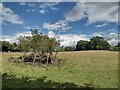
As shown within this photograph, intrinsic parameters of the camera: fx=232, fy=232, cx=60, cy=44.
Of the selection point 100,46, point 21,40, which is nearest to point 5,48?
point 100,46

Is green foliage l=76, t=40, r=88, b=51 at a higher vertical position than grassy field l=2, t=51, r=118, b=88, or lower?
higher

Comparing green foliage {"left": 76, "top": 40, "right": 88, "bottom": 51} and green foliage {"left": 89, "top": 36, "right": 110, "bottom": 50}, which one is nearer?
green foliage {"left": 89, "top": 36, "right": 110, "bottom": 50}

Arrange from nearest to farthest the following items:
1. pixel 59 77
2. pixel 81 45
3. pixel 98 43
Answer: pixel 59 77, pixel 98 43, pixel 81 45

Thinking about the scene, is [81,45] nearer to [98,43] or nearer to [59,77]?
[98,43]

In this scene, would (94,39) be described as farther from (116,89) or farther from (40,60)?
(116,89)

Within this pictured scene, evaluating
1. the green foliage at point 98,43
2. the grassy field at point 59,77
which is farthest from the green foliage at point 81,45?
the grassy field at point 59,77

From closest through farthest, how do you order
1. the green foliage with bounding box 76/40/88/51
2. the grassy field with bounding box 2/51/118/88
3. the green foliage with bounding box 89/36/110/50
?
the grassy field with bounding box 2/51/118/88, the green foliage with bounding box 89/36/110/50, the green foliage with bounding box 76/40/88/51

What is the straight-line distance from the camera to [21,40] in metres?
57.6

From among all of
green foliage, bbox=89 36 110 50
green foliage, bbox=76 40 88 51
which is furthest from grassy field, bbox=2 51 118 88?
green foliage, bbox=76 40 88 51

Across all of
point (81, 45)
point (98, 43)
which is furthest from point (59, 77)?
point (81, 45)

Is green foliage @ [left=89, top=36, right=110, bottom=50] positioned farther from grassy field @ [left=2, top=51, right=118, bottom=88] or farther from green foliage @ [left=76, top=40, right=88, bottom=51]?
grassy field @ [left=2, top=51, right=118, bottom=88]

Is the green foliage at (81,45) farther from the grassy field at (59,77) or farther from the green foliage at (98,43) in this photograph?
the grassy field at (59,77)

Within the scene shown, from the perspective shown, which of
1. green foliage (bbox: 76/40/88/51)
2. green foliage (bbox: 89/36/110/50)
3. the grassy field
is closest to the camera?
the grassy field

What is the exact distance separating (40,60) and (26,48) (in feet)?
23.4
